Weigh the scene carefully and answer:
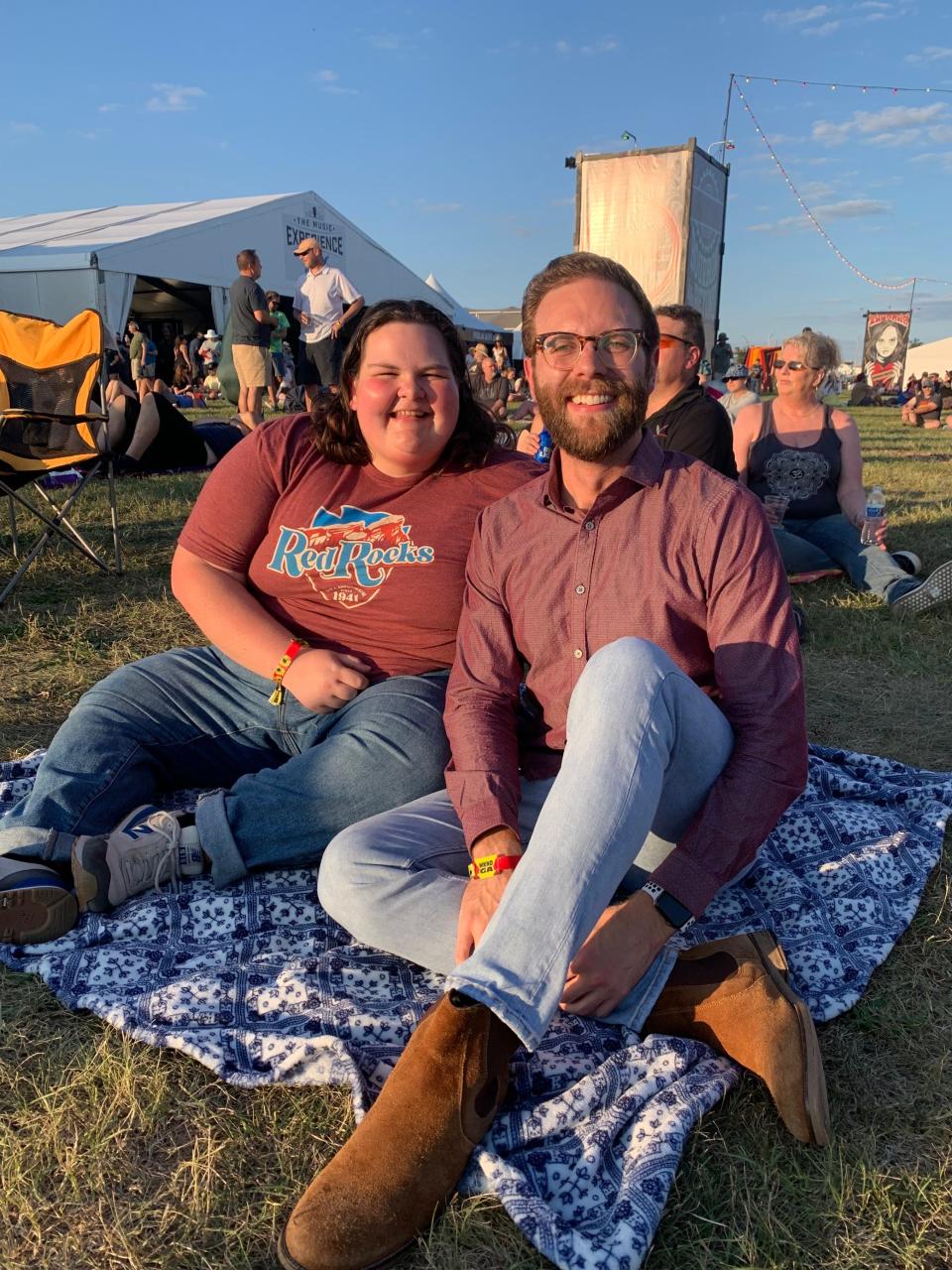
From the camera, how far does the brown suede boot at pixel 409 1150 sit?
137cm

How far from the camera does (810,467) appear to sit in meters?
5.41

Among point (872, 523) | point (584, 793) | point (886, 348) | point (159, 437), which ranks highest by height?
point (886, 348)

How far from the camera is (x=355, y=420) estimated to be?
2596 millimetres

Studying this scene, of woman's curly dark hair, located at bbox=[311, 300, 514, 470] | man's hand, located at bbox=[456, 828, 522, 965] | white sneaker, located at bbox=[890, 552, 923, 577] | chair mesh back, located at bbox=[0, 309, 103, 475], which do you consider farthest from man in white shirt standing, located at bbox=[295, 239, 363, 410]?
man's hand, located at bbox=[456, 828, 522, 965]

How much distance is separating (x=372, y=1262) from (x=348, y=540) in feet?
5.39

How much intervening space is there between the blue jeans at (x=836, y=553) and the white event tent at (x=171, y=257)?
9.25 m

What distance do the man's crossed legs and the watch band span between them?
3.7 inches

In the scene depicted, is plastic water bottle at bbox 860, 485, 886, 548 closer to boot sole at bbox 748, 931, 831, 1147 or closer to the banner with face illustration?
boot sole at bbox 748, 931, 831, 1147

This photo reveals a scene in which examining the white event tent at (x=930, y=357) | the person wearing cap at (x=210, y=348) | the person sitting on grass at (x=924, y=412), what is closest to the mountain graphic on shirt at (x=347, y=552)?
the person wearing cap at (x=210, y=348)

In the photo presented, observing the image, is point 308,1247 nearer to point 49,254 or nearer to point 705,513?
point 705,513

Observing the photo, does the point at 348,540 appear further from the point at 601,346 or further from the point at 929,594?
the point at 929,594

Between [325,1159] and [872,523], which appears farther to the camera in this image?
[872,523]

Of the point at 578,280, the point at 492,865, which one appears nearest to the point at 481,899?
the point at 492,865

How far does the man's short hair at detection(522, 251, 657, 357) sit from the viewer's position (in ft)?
6.75
